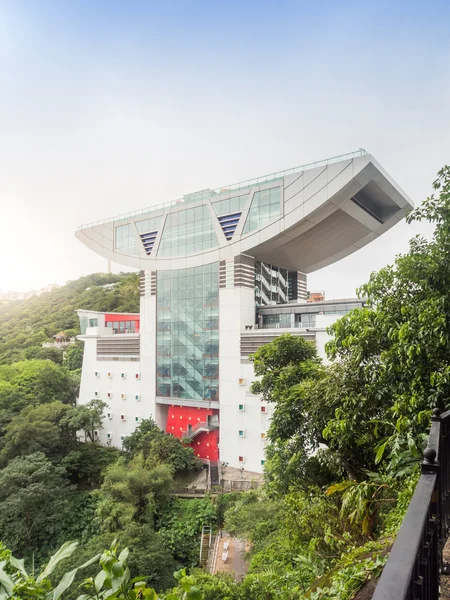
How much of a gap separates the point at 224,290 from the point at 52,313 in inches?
1259

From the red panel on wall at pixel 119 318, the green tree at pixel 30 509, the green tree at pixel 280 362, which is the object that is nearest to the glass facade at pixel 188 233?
the red panel on wall at pixel 119 318

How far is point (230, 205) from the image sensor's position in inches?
679

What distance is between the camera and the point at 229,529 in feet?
33.4

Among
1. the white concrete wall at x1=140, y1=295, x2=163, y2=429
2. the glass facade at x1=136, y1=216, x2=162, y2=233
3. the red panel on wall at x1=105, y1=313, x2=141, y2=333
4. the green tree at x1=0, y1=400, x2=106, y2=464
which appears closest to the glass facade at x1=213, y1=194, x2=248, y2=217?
the glass facade at x1=136, y1=216, x2=162, y2=233

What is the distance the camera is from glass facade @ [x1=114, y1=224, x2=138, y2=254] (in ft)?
66.3

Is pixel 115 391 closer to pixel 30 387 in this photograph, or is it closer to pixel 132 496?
pixel 30 387

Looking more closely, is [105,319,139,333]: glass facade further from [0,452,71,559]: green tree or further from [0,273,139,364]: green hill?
[0,273,139,364]: green hill

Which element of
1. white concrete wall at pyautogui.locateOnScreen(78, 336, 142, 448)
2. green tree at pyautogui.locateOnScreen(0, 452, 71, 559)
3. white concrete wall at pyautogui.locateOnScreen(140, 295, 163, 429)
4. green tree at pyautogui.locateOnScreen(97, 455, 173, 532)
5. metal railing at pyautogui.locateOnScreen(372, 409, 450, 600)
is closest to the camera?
metal railing at pyautogui.locateOnScreen(372, 409, 450, 600)

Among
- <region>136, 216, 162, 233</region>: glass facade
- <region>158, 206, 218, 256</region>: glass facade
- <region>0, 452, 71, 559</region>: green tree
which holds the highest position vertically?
<region>136, 216, 162, 233</region>: glass facade

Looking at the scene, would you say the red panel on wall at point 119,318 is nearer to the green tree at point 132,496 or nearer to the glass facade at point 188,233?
the glass facade at point 188,233

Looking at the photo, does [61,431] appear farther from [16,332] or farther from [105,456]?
[16,332]

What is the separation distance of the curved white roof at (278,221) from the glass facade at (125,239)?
0.18 feet

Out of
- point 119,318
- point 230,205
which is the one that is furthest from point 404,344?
point 119,318

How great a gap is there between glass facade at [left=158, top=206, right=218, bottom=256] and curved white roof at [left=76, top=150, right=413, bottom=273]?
5 cm
